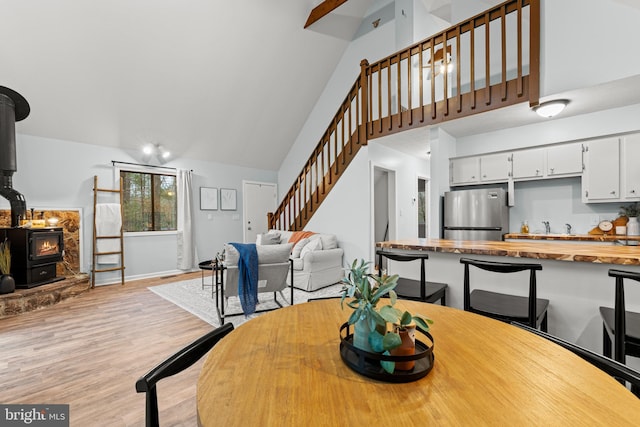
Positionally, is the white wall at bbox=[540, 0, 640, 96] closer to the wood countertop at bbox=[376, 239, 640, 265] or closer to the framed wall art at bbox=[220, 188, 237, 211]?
the wood countertop at bbox=[376, 239, 640, 265]

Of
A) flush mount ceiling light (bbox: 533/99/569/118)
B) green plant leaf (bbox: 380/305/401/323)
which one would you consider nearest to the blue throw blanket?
green plant leaf (bbox: 380/305/401/323)

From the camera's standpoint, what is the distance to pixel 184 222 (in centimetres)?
604

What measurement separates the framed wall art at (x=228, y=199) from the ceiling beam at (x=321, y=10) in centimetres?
378

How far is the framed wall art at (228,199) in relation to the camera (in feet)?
22.3

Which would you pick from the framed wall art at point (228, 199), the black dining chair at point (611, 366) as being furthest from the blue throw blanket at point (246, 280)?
the framed wall art at point (228, 199)

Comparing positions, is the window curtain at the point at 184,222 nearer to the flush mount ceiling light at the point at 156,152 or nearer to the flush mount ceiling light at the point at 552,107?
the flush mount ceiling light at the point at 156,152

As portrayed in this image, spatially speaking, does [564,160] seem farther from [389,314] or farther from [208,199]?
[208,199]

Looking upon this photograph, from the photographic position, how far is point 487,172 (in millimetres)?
4469

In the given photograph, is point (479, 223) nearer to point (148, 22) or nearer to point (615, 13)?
point (615, 13)

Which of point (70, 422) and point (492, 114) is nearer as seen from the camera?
point (70, 422)

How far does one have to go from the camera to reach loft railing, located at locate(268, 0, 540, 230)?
3.37 meters

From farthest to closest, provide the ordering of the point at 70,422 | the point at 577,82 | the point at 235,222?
the point at 235,222, the point at 577,82, the point at 70,422

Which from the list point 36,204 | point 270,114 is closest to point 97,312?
point 36,204

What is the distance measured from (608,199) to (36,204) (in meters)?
7.91
